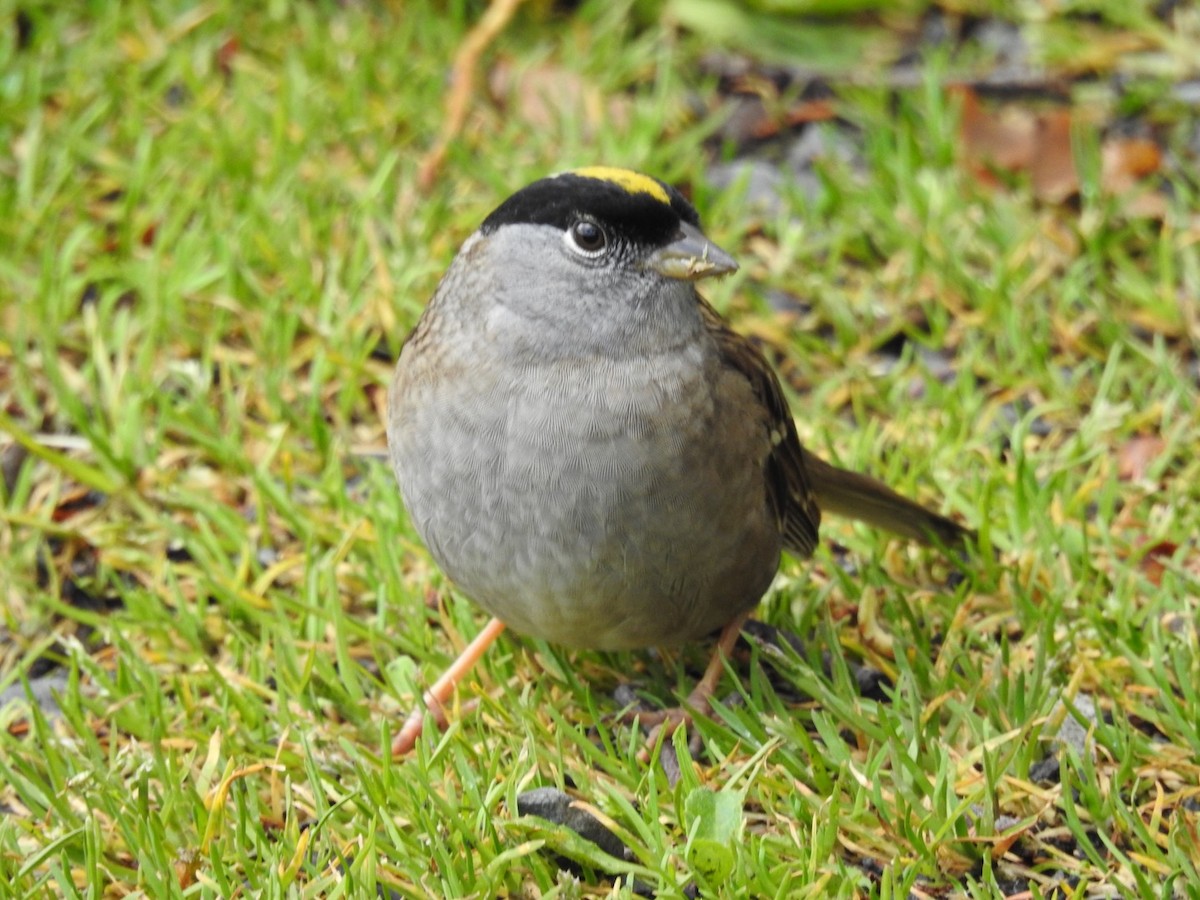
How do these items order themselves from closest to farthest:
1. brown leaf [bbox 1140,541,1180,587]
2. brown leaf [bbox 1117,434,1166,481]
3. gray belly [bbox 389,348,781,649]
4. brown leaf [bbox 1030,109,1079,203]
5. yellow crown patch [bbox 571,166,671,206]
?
1. gray belly [bbox 389,348,781,649]
2. yellow crown patch [bbox 571,166,671,206]
3. brown leaf [bbox 1140,541,1180,587]
4. brown leaf [bbox 1117,434,1166,481]
5. brown leaf [bbox 1030,109,1079,203]

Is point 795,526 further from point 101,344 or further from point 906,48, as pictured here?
point 906,48

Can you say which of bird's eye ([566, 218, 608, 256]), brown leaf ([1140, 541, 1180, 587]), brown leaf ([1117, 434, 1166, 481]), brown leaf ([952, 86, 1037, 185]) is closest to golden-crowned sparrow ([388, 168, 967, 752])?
bird's eye ([566, 218, 608, 256])

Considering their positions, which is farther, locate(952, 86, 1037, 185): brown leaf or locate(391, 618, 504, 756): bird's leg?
locate(952, 86, 1037, 185): brown leaf

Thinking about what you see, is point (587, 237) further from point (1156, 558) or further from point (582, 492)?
point (1156, 558)

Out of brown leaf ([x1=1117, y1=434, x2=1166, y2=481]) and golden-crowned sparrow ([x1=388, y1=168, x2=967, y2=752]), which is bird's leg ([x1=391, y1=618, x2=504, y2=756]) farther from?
brown leaf ([x1=1117, y1=434, x2=1166, y2=481])

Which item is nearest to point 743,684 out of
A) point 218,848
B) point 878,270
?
point 218,848

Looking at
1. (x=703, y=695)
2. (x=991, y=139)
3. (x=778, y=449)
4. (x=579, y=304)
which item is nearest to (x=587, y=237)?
(x=579, y=304)

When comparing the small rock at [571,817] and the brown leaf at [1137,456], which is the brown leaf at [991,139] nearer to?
the brown leaf at [1137,456]
